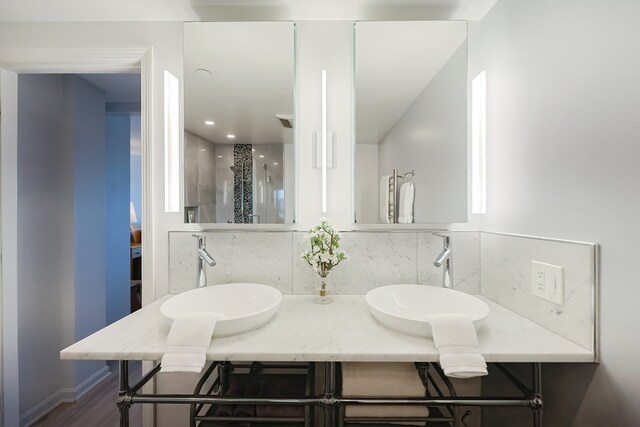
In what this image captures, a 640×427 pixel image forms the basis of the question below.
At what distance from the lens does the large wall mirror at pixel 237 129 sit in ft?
4.05

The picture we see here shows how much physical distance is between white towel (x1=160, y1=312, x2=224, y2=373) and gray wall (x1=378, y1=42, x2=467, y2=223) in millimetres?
932

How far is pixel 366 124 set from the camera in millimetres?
1238

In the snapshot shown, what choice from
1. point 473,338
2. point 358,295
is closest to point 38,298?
point 358,295

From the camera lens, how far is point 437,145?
1.24 meters

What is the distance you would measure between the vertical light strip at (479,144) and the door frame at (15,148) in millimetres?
1508

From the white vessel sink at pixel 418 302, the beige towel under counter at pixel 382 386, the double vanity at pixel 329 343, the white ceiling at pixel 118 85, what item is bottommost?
the beige towel under counter at pixel 382 386

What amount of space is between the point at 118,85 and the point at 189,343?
2169mm

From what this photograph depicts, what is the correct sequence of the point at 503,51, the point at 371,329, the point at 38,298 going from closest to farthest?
the point at 371,329 → the point at 503,51 → the point at 38,298

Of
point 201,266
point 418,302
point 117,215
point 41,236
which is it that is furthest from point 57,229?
point 418,302

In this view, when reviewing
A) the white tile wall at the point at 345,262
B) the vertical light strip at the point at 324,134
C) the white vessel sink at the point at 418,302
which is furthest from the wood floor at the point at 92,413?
the vertical light strip at the point at 324,134

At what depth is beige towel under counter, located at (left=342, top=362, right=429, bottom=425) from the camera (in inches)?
36.3

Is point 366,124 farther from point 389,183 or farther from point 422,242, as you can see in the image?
point 422,242

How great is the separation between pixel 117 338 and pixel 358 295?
3.02 ft

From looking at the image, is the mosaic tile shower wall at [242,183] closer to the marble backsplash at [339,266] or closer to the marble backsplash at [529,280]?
the marble backsplash at [339,266]
